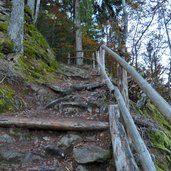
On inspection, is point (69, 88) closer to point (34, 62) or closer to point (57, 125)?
point (34, 62)

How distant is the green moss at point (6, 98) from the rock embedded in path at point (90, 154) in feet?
6.02

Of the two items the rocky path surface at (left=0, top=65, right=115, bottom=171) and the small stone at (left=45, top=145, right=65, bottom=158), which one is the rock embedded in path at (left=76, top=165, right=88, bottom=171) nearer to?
the rocky path surface at (left=0, top=65, right=115, bottom=171)

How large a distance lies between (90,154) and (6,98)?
2248mm

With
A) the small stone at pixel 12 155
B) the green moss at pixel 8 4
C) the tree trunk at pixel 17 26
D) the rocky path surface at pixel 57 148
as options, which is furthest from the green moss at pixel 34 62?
the small stone at pixel 12 155

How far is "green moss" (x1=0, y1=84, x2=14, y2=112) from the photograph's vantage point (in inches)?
176

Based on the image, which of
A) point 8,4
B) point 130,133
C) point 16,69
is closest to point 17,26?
point 16,69

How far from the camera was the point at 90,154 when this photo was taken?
298cm

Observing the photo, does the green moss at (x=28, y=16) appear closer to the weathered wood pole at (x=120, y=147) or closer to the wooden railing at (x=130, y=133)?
the wooden railing at (x=130, y=133)

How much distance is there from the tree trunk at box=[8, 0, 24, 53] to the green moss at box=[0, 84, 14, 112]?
2.03 m

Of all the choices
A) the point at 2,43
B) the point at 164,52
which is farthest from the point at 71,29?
the point at 2,43

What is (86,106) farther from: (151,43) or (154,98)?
(151,43)

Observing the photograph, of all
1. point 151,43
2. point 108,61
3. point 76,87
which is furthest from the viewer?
point 151,43

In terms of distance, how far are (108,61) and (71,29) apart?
281cm

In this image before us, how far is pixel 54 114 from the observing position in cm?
448
